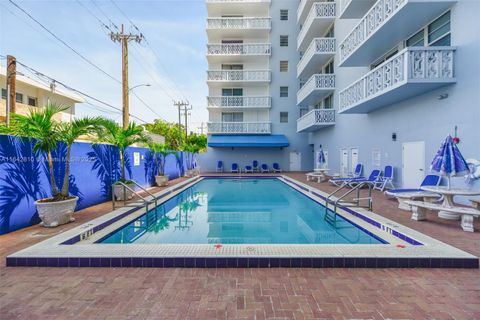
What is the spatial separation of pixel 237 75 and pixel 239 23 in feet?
17.2

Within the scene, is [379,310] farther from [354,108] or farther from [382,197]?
[354,108]

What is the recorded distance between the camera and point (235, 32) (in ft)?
81.2

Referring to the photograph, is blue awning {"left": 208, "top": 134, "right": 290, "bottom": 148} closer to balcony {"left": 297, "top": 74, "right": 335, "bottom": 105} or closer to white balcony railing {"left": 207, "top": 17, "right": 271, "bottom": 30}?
balcony {"left": 297, "top": 74, "right": 335, "bottom": 105}

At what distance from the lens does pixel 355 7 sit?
1231 centimetres

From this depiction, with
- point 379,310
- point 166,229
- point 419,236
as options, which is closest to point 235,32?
point 166,229

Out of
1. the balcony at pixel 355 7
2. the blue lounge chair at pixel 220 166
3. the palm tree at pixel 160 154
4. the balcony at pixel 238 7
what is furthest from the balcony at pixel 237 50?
the palm tree at pixel 160 154

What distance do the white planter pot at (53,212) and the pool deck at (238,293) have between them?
1.81 metres

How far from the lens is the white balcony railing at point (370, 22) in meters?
8.78

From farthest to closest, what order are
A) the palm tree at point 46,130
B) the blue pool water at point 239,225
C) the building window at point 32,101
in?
the building window at point 32,101 → the blue pool water at point 239,225 → the palm tree at point 46,130

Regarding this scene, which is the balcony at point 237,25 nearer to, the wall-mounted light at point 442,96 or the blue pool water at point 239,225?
the blue pool water at point 239,225

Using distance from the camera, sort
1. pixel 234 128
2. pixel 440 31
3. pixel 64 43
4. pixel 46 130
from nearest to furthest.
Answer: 1. pixel 46 130
2. pixel 440 31
3. pixel 64 43
4. pixel 234 128

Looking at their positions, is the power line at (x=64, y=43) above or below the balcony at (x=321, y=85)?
above

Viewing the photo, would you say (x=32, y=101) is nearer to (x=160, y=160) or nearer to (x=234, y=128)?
(x=160, y=160)

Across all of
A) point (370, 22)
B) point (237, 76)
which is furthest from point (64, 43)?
point (370, 22)
